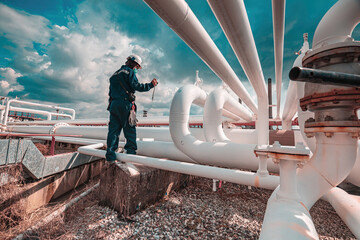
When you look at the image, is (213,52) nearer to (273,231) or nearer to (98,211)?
(273,231)

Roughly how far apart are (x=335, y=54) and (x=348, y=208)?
98 centimetres

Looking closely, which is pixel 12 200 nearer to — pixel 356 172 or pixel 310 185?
pixel 310 185

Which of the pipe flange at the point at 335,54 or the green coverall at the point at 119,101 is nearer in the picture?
the pipe flange at the point at 335,54

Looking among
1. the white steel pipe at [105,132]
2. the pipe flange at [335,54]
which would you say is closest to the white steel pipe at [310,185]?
the pipe flange at [335,54]

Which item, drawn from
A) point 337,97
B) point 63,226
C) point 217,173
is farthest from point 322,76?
point 63,226

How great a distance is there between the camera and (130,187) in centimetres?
163

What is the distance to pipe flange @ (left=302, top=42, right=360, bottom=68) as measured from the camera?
0.77 meters

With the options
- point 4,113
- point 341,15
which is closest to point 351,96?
point 341,15

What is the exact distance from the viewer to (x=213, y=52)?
1491 mm

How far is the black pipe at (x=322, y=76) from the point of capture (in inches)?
19.2

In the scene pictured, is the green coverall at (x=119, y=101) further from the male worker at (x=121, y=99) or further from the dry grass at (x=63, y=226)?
the dry grass at (x=63, y=226)

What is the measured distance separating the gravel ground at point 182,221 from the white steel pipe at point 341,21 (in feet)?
5.49

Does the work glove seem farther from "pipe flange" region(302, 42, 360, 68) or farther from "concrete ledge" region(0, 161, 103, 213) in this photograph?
"concrete ledge" region(0, 161, 103, 213)

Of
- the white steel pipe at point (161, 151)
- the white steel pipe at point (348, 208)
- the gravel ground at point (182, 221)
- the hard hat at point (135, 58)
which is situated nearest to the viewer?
the white steel pipe at point (348, 208)
